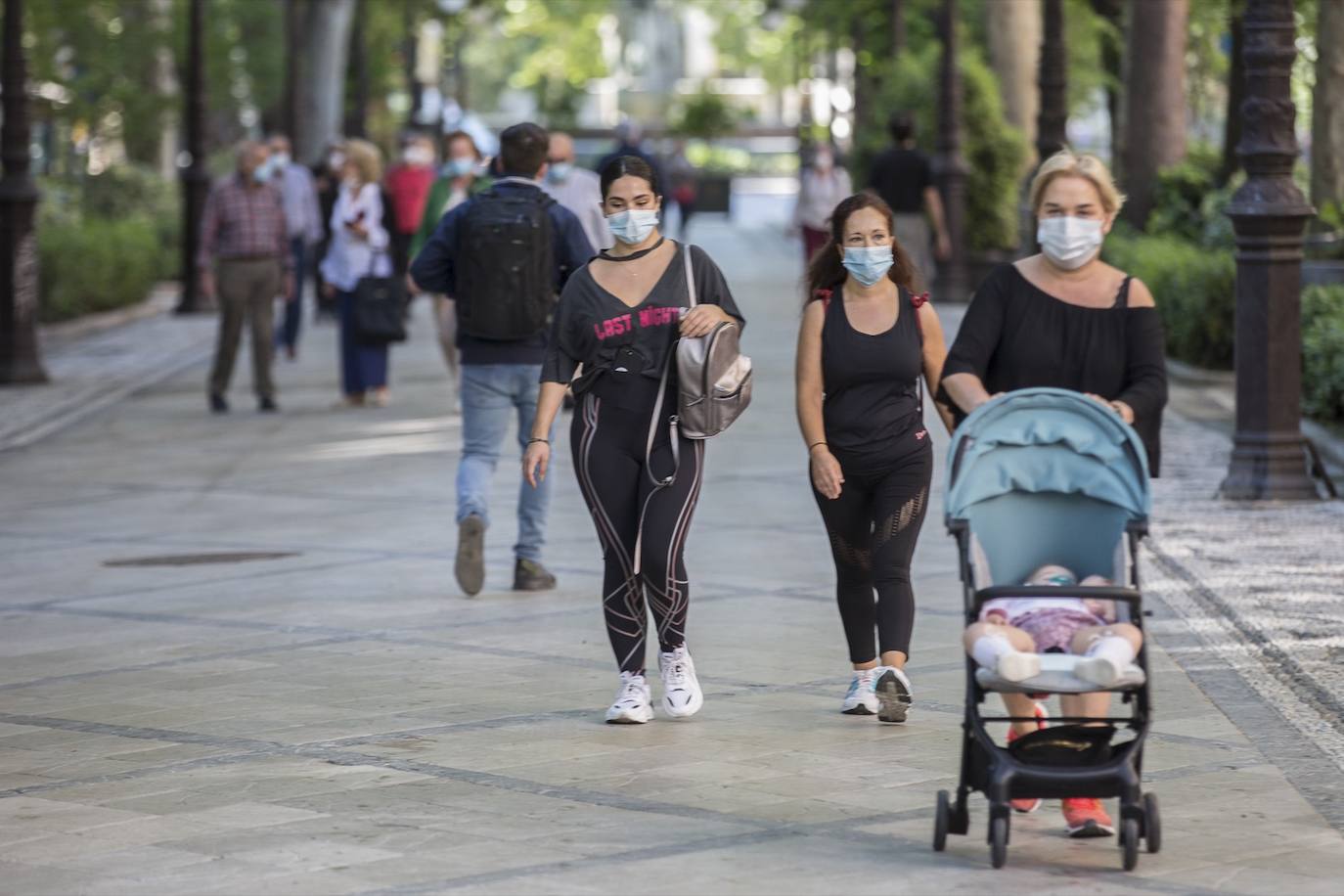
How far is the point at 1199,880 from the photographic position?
5.88m

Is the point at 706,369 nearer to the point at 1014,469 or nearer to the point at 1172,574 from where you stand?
the point at 1014,469

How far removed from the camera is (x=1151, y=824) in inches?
236

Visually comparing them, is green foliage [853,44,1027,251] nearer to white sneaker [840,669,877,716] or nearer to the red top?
the red top

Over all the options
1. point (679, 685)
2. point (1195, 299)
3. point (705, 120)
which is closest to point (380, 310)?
point (1195, 299)

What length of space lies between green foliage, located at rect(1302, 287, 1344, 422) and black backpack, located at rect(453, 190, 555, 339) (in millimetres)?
6291

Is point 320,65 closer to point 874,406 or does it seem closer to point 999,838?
point 874,406

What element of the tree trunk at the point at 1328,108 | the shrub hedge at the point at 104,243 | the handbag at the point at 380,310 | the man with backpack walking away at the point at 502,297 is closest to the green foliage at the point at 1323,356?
the tree trunk at the point at 1328,108

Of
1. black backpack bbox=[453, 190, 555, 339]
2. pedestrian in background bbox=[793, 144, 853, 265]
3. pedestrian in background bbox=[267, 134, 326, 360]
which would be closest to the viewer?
black backpack bbox=[453, 190, 555, 339]

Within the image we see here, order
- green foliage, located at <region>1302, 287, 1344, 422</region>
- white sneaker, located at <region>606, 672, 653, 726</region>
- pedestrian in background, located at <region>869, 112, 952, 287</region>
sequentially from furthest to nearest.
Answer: pedestrian in background, located at <region>869, 112, 952, 287</region> < green foliage, located at <region>1302, 287, 1344, 422</region> < white sneaker, located at <region>606, 672, 653, 726</region>

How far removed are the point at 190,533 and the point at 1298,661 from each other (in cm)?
622

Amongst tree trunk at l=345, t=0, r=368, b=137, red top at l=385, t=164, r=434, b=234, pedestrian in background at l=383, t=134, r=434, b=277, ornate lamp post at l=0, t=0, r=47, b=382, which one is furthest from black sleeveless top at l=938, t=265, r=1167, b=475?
tree trunk at l=345, t=0, r=368, b=137

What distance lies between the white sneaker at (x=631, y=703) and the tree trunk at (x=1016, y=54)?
26.4 m

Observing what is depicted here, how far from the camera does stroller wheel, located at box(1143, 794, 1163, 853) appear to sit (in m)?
5.98

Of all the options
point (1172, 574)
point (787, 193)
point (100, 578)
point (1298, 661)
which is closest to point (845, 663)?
point (1298, 661)
